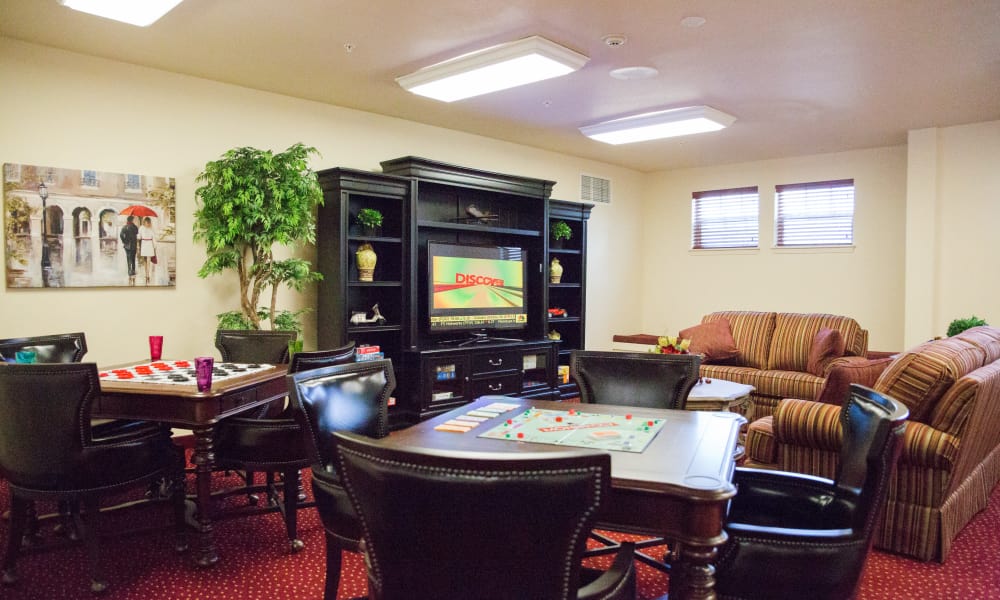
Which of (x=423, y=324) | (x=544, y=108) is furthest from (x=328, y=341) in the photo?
(x=544, y=108)

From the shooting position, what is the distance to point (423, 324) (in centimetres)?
570

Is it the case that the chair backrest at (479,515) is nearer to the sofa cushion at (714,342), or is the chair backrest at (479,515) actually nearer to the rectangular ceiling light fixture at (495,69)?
the rectangular ceiling light fixture at (495,69)

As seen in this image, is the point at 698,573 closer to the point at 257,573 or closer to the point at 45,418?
the point at 257,573

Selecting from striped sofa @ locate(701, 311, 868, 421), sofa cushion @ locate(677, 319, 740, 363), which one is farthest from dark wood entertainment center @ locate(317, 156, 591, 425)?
striped sofa @ locate(701, 311, 868, 421)

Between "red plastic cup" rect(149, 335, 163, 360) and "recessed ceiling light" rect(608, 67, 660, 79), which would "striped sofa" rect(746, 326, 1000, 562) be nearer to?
"recessed ceiling light" rect(608, 67, 660, 79)

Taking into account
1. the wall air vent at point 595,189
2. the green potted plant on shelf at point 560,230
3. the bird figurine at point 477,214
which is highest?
the wall air vent at point 595,189

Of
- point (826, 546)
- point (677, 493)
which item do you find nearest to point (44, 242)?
point (677, 493)

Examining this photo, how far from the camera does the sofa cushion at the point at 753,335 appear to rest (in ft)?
19.6

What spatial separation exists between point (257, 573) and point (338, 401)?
104 centimetres

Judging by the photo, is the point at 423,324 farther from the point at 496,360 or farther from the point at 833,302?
the point at 833,302

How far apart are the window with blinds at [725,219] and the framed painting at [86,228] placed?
586 cm

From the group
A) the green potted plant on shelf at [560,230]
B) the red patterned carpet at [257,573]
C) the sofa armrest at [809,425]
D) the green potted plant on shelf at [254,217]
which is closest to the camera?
the red patterned carpet at [257,573]

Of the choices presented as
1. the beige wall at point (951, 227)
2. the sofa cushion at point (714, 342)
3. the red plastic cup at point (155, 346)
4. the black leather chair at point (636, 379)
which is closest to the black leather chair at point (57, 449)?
the red plastic cup at point (155, 346)

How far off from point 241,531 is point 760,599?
2470 millimetres
